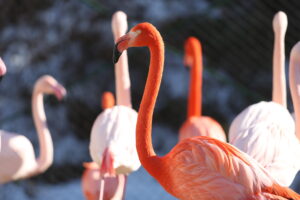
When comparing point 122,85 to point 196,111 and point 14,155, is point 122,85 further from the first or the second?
point 14,155

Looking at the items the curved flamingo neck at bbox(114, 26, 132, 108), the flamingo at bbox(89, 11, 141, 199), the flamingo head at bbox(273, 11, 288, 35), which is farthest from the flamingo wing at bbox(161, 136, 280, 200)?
the flamingo head at bbox(273, 11, 288, 35)

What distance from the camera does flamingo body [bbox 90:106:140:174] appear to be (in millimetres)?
2869

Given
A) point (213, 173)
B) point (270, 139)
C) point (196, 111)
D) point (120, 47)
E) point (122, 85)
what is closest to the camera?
point (213, 173)

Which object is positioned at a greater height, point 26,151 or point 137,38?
point 137,38

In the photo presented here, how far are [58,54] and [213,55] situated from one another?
1.35 metres

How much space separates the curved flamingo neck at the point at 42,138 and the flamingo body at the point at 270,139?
123 cm

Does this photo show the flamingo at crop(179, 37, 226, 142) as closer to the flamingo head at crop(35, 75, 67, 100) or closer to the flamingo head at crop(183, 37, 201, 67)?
the flamingo head at crop(183, 37, 201, 67)

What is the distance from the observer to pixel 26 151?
128 inches

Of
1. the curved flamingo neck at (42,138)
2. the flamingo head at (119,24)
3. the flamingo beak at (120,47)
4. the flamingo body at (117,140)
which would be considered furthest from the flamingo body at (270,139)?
the curved flamingo neck at (42,138)

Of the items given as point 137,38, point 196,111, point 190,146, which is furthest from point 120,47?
point 196,111

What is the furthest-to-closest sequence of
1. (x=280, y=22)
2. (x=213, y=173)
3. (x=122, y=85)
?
(x=122, y=85), (x=280, y=22), (x=213, y=173)

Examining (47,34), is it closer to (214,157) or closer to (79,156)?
(79,156)

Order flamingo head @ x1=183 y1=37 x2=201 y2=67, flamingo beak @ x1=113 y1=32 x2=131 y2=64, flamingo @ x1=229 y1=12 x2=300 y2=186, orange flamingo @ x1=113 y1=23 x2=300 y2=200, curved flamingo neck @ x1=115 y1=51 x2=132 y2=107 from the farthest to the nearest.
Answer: flamingo head @ x1=183 y1=37 x2=201 y2=67
curved flamingo neck @ x1=115 y1=51 x2=132 y2=107
flamingo @ x1=229 y1=12 x2=300 y2=186
flamingo beak @ x1=113 y1=32 x2=131 y2=64
orange flamingo @ x1=113 y1=23 x2=300 y2=200

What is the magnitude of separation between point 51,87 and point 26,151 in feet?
1.95
